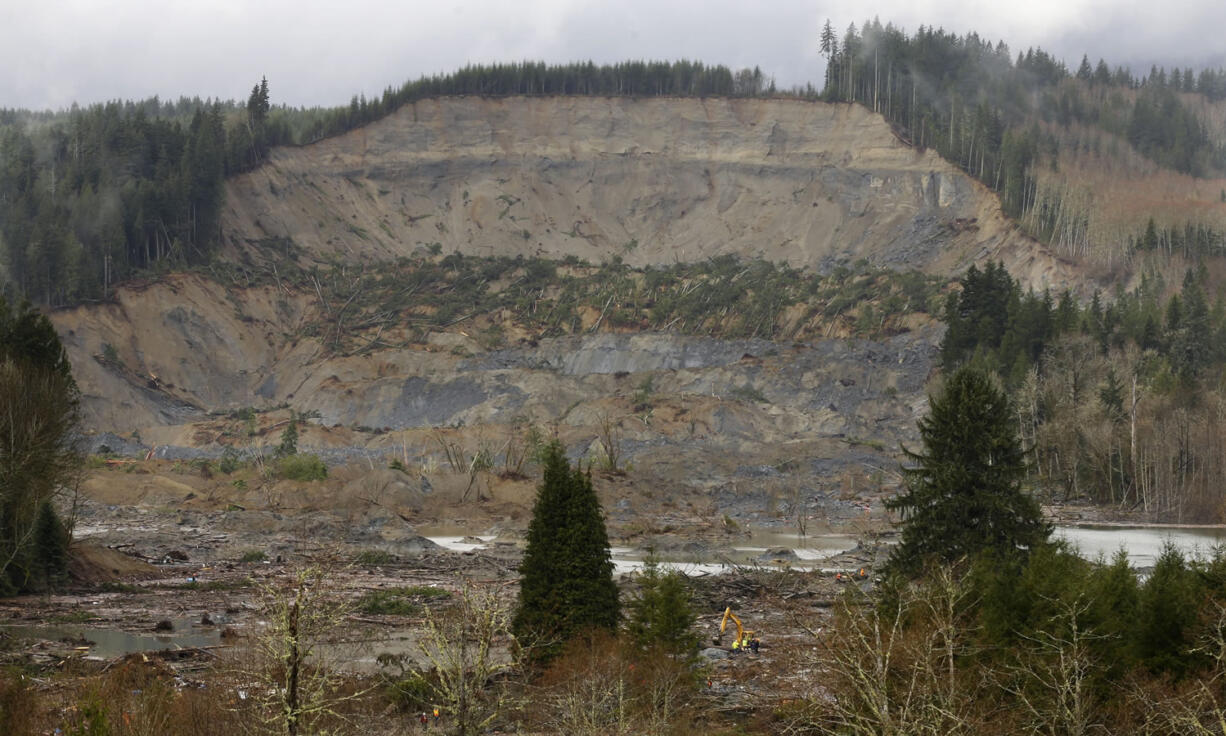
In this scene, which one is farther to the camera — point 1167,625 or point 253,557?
point 253,557

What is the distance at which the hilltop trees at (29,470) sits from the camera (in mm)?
42031

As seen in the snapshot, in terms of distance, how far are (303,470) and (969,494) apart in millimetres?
54149

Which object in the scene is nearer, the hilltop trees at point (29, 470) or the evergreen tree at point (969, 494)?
the evergreen tree at point (969, 494)

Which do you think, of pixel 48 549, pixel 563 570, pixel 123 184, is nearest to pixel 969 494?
pixel 563 570

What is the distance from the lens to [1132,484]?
76.3 m

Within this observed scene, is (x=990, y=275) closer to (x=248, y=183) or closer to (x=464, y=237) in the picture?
(x=464, y=237)

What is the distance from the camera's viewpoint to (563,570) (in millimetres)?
28500

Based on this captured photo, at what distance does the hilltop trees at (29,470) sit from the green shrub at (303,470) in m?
31.4

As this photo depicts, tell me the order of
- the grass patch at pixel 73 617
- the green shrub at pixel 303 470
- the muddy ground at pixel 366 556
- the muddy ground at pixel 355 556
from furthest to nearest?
the green shrub at pixel 303 470 < the grass patch at pixel 73 617 < the muddy ground at pixel 355 556 < the muddy ground at pixel 366 556

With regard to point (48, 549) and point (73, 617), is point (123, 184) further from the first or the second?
point (73, 617)

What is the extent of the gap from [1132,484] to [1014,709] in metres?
61.0

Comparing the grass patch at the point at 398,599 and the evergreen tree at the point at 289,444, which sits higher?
the evergreen tree at the point at 289,444

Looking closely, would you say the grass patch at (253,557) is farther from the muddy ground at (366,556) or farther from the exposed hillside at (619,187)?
the exposed hillside at (619,187)

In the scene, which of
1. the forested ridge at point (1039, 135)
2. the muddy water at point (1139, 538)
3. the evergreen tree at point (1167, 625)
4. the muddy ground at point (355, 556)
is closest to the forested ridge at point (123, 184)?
the muddy ground at point (355, 556)
